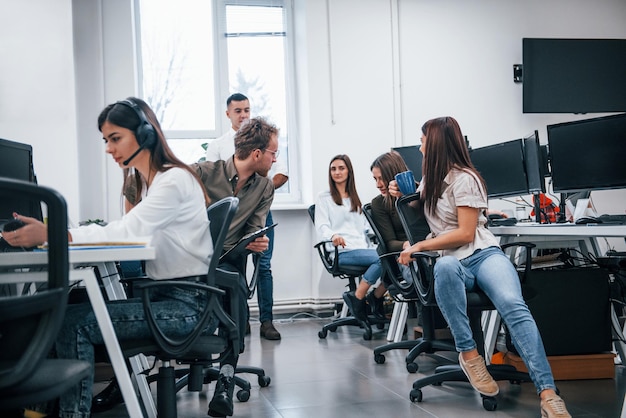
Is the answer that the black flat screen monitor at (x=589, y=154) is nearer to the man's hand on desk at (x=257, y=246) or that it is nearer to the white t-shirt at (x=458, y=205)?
the white t-shirt at (x=458, y=205)

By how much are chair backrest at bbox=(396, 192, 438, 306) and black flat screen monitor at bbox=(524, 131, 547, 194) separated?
862mm

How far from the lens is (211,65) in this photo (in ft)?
17.5

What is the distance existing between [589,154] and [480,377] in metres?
1.30

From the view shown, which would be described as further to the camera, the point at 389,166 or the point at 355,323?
the point at 355,323

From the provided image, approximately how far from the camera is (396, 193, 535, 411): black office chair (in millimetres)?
2492

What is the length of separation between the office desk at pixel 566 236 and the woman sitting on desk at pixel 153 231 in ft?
4.69

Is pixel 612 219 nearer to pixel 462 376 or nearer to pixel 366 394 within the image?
pixel 462 376

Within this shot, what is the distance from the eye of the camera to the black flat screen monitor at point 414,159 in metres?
4.41

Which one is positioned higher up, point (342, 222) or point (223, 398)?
point (342, 222)

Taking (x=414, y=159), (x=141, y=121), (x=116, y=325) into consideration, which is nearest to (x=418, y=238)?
(x=141, y=121)

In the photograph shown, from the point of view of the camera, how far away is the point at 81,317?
156cm

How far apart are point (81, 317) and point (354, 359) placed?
2.14 m

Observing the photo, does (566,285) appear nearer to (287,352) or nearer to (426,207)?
(426,207)

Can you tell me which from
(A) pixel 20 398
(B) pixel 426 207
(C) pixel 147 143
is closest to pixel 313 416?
(B) pixel 426 207
